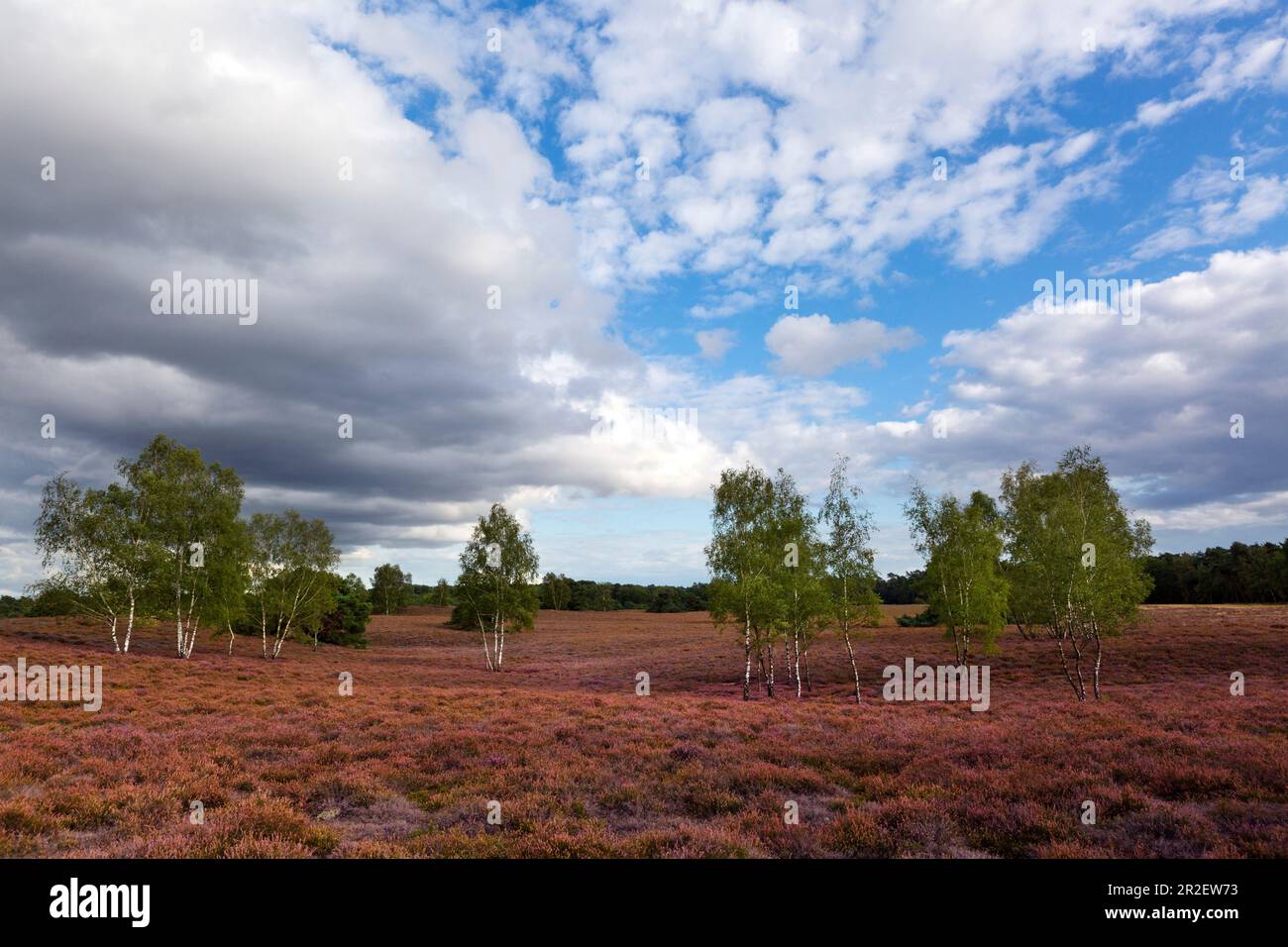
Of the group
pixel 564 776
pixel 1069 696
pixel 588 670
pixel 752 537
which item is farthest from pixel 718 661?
pixel 564 776

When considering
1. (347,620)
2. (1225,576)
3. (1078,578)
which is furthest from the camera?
(1225,576)

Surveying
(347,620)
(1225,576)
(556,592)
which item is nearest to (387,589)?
(556,592)

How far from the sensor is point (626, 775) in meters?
14.2

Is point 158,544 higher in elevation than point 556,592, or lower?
higher

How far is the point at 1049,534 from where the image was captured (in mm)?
33344

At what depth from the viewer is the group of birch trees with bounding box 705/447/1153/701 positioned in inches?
1287

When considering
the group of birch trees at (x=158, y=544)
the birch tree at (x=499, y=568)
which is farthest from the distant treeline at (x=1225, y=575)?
the group of birch trees at (x=158, y=544)

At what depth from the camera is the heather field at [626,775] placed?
9.54m

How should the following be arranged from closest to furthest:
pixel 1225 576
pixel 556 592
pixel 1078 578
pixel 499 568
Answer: pixel 1078 578 → pixel 499 568 → pixel 1225 576 → pixel 556 592

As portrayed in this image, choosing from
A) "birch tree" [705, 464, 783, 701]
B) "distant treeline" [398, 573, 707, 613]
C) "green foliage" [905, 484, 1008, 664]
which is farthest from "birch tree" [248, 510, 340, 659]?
"distant treeline" [398, 573, 707, 613]

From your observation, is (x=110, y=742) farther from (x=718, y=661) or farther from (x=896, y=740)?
(x=718, y=661)

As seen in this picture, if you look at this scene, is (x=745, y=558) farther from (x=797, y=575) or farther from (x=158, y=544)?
(x=158, y=544)

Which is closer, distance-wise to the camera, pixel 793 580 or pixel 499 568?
pixel 793 580

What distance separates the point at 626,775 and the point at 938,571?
33.4 meters
